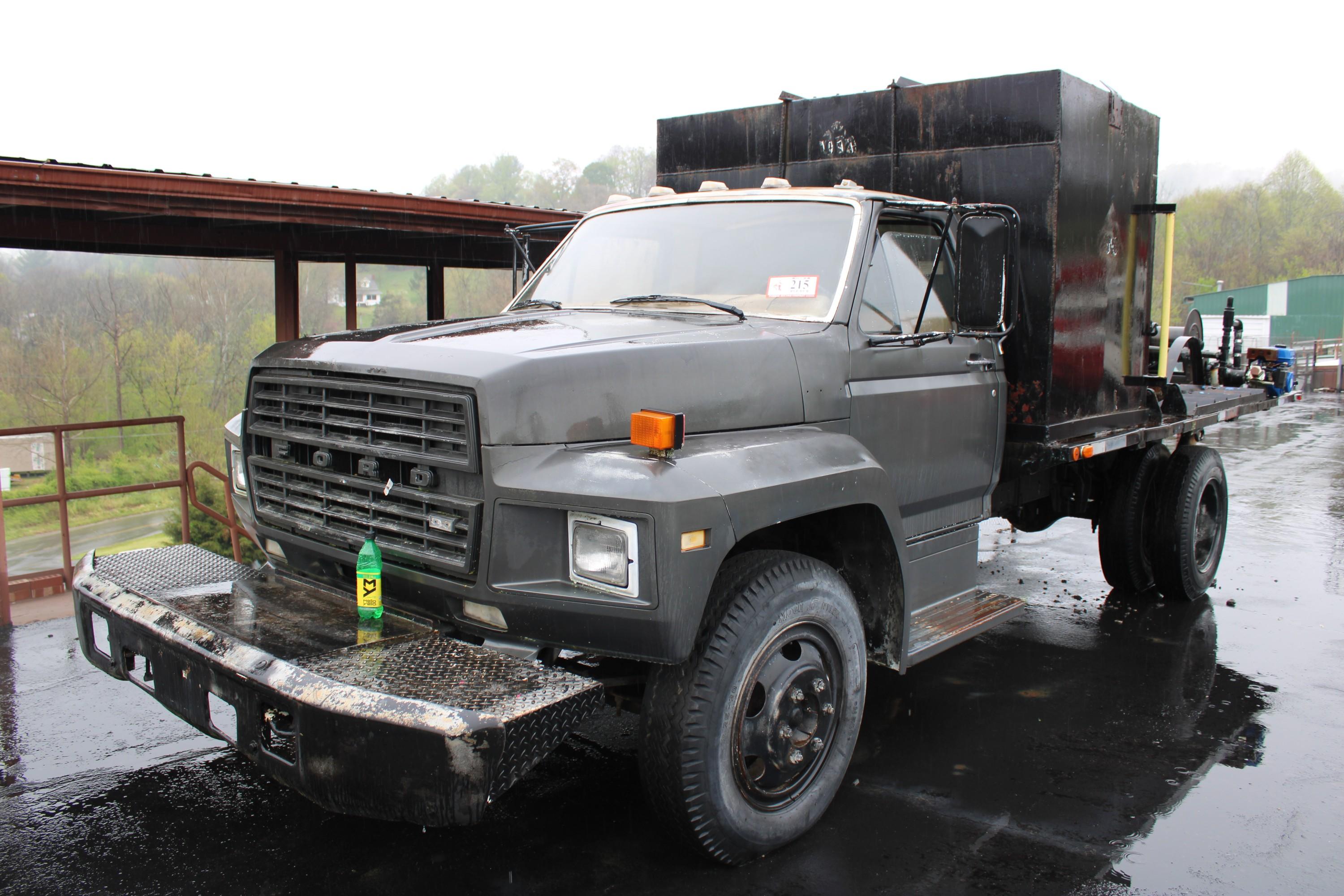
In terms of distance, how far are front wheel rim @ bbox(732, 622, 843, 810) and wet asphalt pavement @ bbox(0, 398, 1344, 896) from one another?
0.27m

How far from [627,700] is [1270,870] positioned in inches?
88.0

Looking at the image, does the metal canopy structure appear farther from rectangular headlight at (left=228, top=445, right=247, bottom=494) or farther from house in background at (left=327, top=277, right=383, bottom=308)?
house in background at (left=327, top=277, right=383, bottom=308)

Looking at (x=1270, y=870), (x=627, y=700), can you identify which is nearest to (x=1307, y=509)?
(x=1270, y=870)

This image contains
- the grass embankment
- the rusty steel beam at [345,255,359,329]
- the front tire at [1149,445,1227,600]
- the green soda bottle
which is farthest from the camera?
the grass embankment

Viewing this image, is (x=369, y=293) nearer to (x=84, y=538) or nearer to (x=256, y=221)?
(x=256, y=221)

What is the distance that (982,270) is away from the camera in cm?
400

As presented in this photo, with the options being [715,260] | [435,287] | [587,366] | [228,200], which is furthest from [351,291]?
[587,366]

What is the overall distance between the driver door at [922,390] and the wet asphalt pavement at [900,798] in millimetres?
1032

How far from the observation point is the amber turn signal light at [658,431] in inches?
117

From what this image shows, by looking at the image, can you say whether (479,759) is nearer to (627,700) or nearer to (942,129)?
(627,700)

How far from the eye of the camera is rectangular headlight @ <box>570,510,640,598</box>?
9.38ft

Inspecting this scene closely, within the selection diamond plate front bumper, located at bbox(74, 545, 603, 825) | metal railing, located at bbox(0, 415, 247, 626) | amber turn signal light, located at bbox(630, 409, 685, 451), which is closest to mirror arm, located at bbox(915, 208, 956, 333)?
amber turn signal light, located at bbox(630, 409, 685, 451)

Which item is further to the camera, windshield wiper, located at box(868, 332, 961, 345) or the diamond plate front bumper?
windshield wiper, located at box(868, 332, 961, 345)

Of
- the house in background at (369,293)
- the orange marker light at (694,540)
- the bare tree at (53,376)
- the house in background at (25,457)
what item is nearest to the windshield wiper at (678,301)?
the orange marker light at (694,540)
